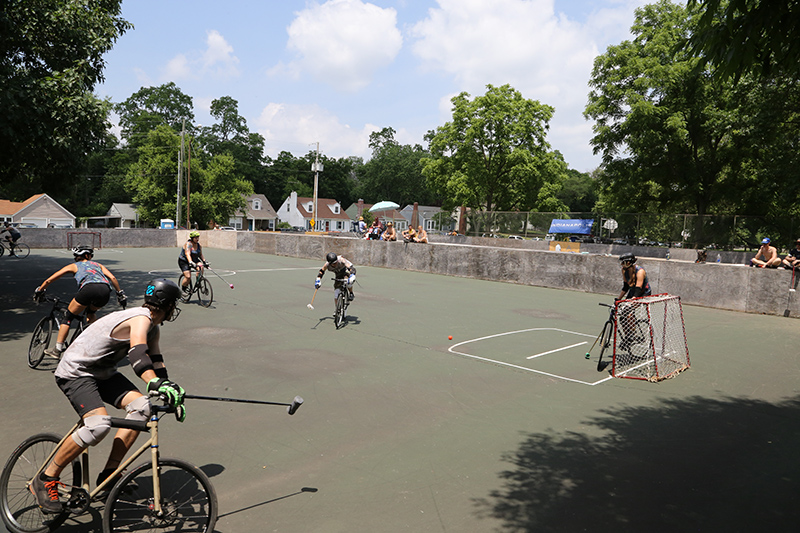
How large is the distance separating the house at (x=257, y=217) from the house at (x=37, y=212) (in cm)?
2561

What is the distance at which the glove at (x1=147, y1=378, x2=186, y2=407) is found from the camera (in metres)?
3.54

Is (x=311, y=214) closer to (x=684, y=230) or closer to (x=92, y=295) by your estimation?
(x=684, y=230)

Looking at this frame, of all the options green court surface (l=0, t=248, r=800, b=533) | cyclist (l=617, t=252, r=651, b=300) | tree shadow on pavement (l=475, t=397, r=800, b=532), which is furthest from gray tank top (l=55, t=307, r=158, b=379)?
cyclist (l=617, t=252, r=651, b=300)

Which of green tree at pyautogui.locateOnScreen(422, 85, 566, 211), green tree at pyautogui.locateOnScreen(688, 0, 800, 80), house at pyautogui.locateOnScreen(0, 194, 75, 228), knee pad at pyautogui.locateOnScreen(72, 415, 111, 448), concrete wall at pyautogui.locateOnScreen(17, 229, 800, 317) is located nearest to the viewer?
knee pad at pyautogui.locateOnScreen(72, 415, 111, 448)

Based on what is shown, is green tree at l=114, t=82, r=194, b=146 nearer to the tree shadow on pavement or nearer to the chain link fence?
the chain link fence

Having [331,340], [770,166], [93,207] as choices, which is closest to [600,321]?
[331,340]

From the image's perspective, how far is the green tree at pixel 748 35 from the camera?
4535mm

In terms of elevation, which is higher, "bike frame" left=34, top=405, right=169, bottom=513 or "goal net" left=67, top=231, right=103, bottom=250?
"goal net" left=67, top=231, right=103, bottom=250

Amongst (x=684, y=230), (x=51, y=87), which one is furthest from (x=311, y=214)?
(x=51, y=87)

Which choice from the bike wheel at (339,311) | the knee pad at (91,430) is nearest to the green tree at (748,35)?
the knee pad at (91,430)

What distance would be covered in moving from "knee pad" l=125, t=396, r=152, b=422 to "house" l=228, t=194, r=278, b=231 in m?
92.1

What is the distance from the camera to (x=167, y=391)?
140 inches

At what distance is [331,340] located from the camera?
1057 centimetres

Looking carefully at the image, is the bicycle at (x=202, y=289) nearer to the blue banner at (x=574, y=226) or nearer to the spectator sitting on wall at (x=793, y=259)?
the spectator sitting on wall at (x=793, y=259)
